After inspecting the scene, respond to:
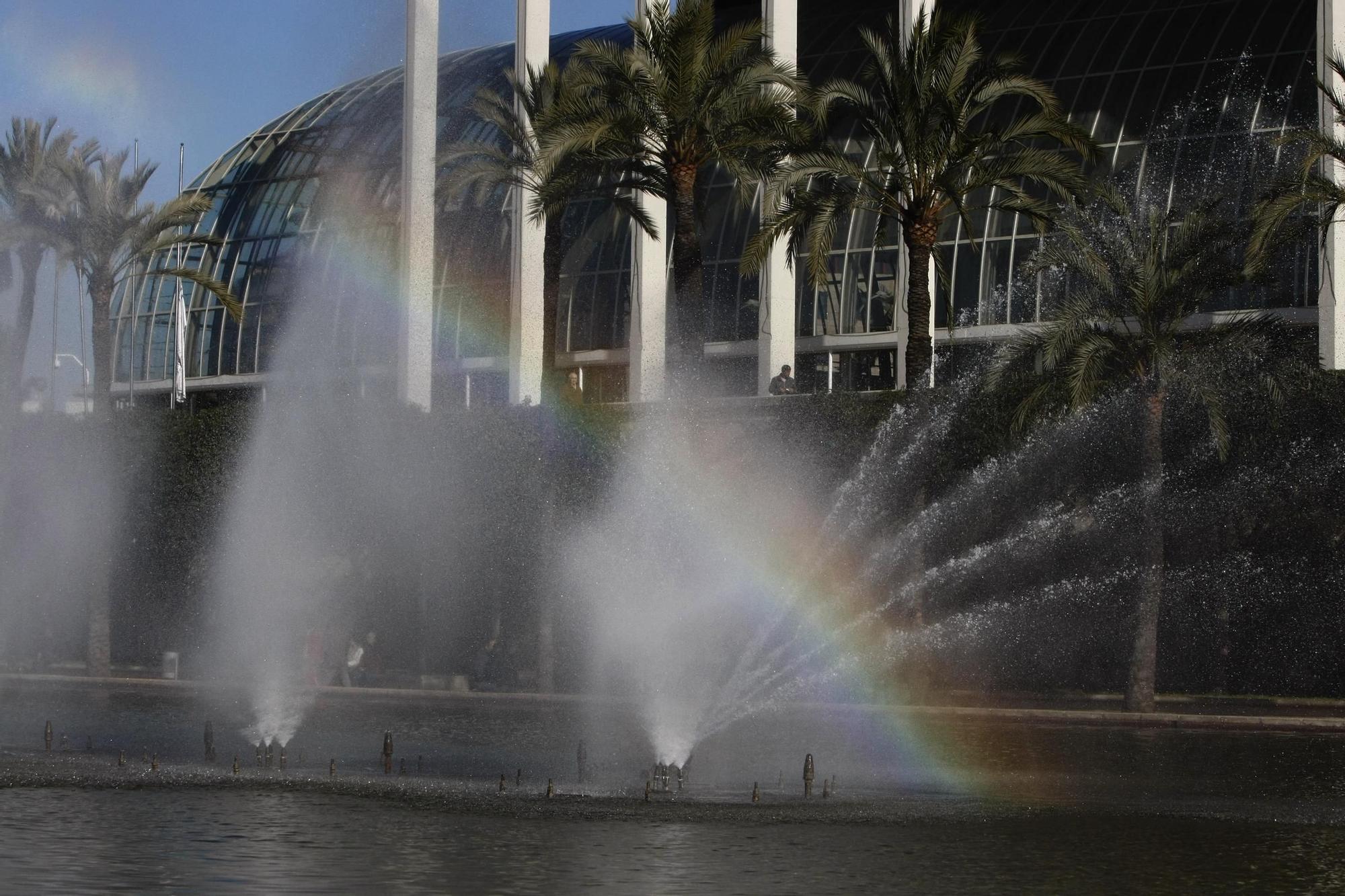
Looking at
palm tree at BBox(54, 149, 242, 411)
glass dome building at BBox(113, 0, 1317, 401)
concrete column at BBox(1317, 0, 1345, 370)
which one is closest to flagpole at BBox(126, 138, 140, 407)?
glass dome building at BBox(113, 0, 1317, 401)

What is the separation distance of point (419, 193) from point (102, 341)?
9.13 m

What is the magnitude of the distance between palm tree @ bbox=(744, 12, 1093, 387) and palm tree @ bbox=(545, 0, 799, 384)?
1.07 metres

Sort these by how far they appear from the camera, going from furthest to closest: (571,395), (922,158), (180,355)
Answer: (180,355)
(571,395)
(922,158)

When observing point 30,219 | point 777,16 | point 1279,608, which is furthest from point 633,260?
point 1279,608

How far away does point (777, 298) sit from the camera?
46500 millimetres

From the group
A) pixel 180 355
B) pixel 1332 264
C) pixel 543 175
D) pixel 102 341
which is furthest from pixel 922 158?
pixel 180 355

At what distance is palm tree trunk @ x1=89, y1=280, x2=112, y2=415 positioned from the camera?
44625 mm

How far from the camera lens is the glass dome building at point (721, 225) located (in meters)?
47.0

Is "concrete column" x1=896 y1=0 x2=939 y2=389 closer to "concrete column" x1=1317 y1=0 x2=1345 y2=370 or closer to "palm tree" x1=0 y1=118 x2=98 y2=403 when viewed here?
"concrete column" x1=1317 y1=0 x2=1345 y2=370

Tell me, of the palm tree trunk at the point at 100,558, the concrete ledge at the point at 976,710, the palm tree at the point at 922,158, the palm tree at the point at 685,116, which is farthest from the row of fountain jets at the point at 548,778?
the palm tree trunk at the point at 100,558

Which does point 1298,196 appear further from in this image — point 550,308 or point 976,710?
point 550,308

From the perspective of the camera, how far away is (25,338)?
48906 mm

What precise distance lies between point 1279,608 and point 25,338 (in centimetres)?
3195

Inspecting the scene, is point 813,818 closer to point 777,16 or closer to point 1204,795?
point 1204,795
